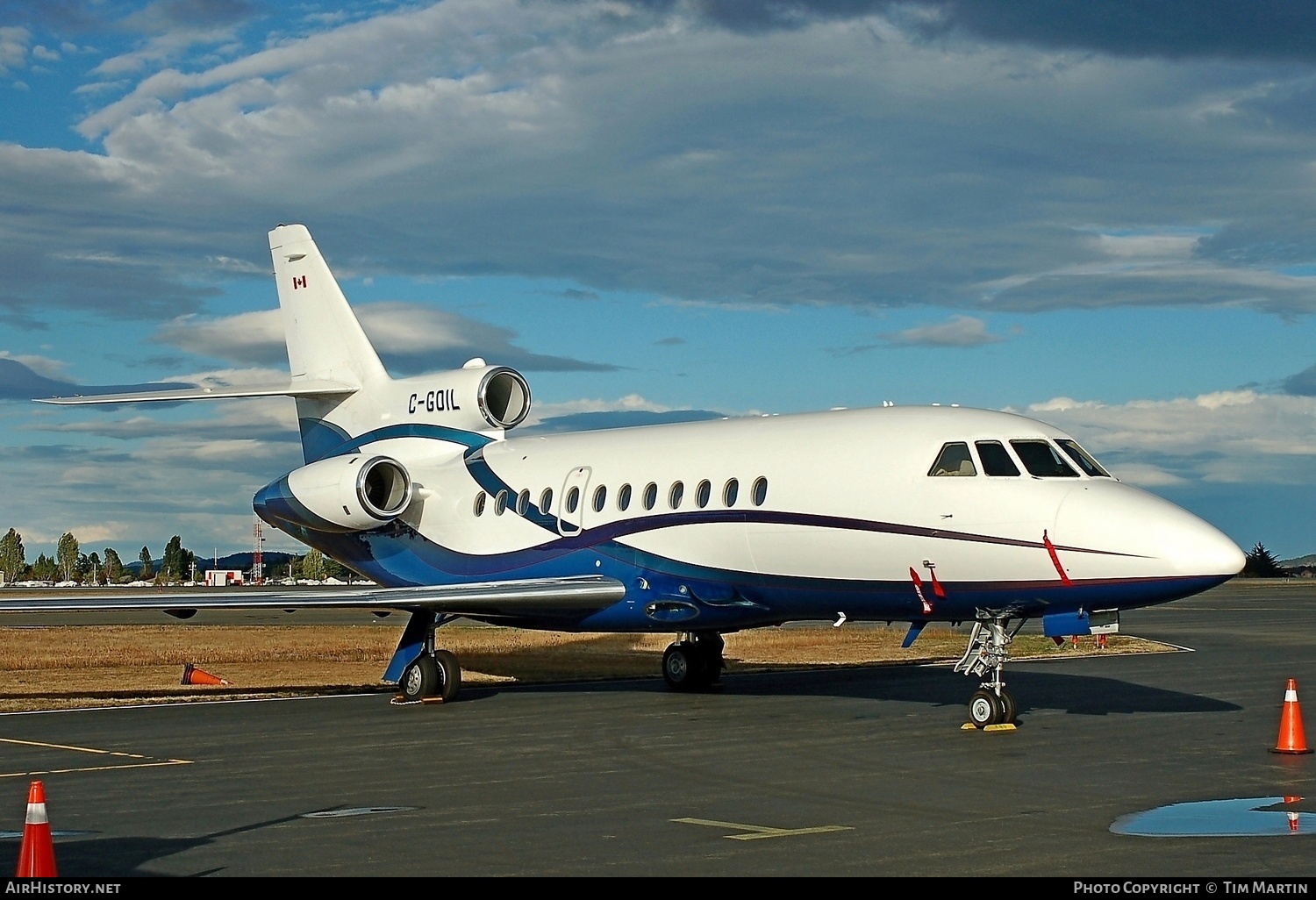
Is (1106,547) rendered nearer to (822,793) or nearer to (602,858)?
(822,793)

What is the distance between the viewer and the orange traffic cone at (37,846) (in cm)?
778

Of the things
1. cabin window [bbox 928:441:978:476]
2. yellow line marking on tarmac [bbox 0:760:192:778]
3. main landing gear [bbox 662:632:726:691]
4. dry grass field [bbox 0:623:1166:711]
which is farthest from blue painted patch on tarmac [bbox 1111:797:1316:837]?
dry grass field [bbox 0:623:1166:711]

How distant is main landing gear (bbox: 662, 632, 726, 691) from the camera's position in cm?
2273

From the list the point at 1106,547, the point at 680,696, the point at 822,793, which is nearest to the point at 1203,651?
the point at 680,696

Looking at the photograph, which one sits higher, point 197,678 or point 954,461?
point 954,461

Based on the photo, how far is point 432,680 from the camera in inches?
862

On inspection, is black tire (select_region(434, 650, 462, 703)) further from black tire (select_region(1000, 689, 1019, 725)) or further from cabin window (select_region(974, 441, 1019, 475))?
cabin window (select_region(974, 441, 1019, 475))

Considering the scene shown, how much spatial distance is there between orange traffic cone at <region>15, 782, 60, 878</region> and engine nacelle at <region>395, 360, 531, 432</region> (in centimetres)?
1730

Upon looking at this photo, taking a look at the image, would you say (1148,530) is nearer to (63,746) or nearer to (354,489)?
(63,746)

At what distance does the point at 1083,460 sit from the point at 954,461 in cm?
145

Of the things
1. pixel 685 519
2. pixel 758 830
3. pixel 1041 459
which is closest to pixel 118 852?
pixel 758 830

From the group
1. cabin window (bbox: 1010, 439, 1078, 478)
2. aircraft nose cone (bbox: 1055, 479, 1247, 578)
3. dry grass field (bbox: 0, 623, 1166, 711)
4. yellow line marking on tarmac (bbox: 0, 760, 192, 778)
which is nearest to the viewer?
yellow line marking on tarmac (bbox: 0, 760, 192, 778)

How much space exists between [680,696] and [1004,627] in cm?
589

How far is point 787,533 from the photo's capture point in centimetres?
1903
